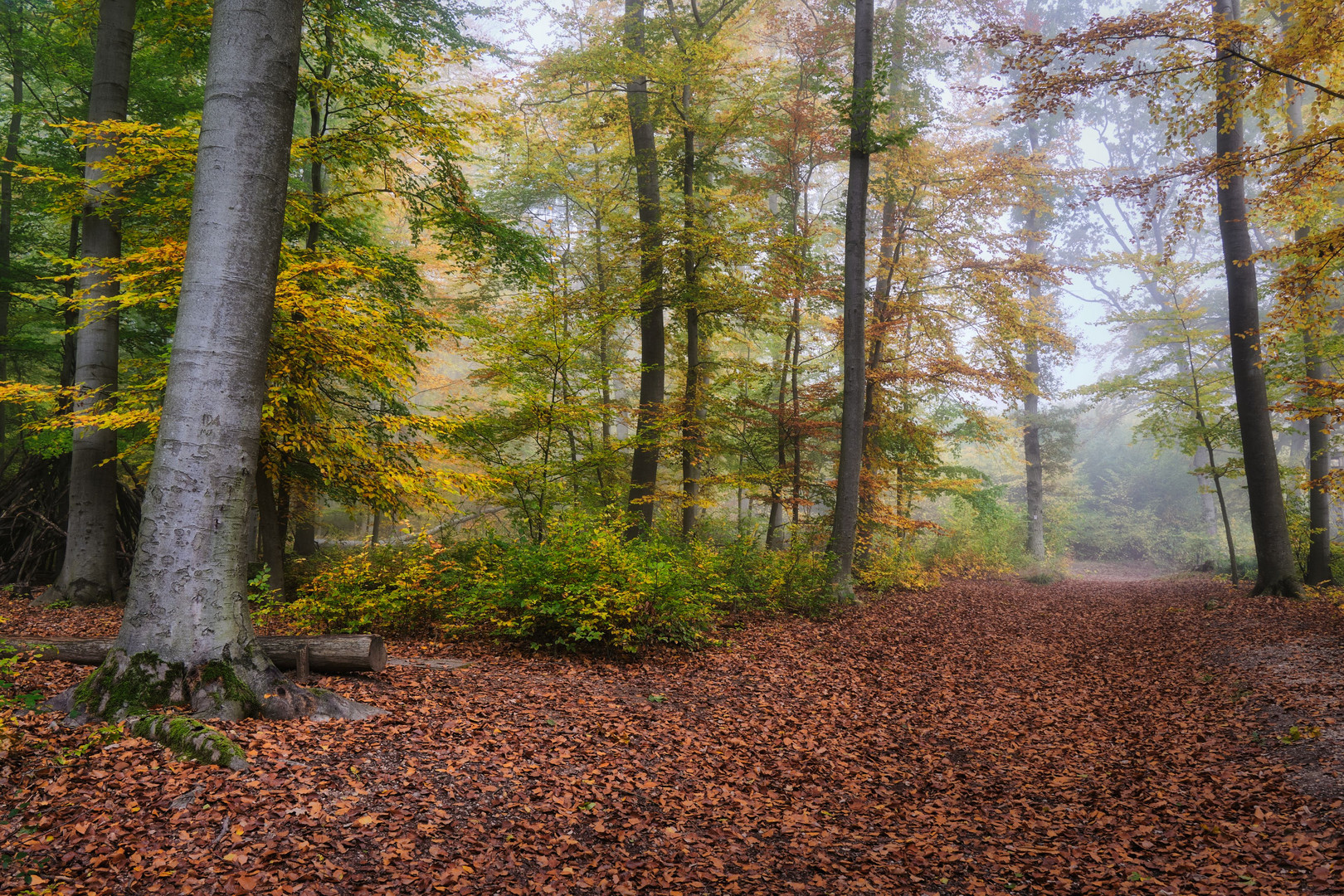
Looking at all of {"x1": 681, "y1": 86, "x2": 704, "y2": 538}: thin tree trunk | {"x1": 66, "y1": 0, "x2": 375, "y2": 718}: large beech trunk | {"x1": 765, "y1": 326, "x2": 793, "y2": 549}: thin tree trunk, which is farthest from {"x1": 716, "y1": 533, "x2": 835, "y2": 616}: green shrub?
{"x1": 66, "y1": 0, "x2": 375, "y2": 718}: large beech trunk

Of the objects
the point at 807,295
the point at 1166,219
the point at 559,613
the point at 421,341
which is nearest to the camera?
the point at 559,613

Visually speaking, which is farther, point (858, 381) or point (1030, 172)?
point (1030, 172)

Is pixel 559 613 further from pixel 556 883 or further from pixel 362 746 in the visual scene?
pixel 556 883

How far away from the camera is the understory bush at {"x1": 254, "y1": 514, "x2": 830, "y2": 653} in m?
6.19

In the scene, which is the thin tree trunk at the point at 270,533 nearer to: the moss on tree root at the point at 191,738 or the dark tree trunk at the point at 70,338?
the dark tree trunk at the point at 70,338

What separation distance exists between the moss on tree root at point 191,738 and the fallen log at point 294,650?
0.85m

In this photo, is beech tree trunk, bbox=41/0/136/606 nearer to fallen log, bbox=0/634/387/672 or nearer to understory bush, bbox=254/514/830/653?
understory bush, bbox=254/514/830/653

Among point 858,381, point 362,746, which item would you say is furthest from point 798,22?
point 362,746

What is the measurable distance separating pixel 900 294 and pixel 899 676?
801 centimetres

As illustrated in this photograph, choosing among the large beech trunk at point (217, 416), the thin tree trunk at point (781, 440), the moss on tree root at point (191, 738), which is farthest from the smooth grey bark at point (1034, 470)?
the moss on tree root at point (191, 738)

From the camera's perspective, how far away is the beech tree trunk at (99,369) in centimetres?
712

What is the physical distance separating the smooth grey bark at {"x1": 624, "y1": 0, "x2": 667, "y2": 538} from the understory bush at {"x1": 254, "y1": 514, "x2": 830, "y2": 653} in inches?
113

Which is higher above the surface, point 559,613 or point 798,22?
point 798,22

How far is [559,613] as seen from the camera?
20.3 ft
